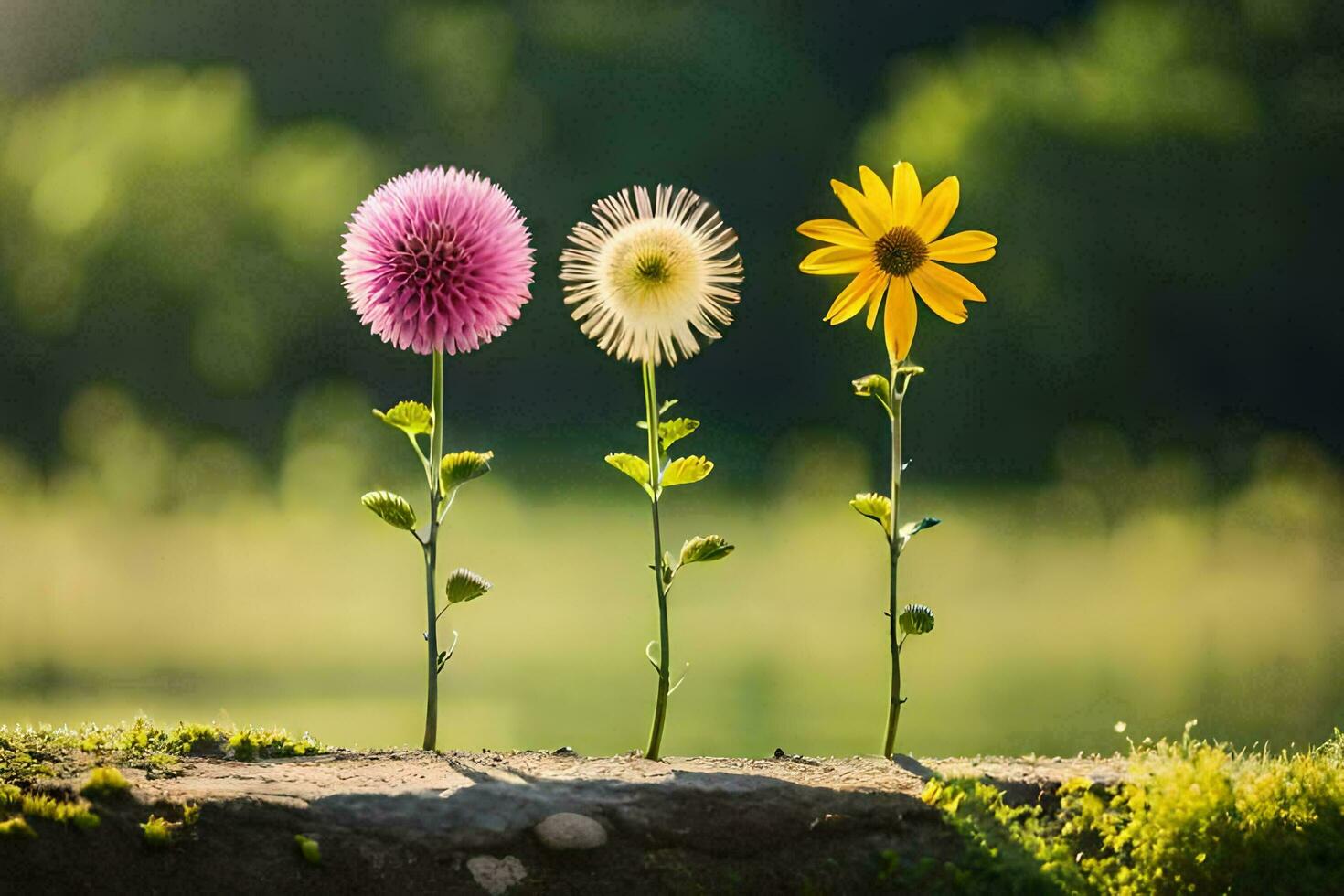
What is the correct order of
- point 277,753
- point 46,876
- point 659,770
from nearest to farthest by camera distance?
point 46,876 < point 659,770 < point 277,753

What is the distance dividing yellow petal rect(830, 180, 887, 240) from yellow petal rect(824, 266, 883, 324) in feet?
0.41

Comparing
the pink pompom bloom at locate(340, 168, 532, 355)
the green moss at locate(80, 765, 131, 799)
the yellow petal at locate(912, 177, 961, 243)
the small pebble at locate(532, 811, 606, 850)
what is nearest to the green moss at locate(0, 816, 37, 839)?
the green moss at locate(80, 765, 131, 799)

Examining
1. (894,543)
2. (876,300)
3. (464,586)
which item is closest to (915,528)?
(894,543)

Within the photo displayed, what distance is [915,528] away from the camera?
4547 millimetres

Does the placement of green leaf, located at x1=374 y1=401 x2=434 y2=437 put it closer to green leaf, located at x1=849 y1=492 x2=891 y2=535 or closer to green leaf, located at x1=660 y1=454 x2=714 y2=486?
green leaf, located at x1=660 y1=454 x2=714 y2=486

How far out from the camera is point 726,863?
4.04 m

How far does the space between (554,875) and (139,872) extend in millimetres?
1190

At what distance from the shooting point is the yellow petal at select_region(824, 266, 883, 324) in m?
4.57

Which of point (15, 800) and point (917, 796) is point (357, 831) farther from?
point (917, 796)

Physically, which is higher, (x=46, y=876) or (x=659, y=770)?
(x=659, y=770)

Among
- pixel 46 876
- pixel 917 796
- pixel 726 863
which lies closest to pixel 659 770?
pixel 726 863

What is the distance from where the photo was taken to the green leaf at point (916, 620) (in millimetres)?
4500

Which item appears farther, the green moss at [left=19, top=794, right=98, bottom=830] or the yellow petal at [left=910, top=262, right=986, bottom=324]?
the yellow petal at [left=910, top=262, right=986, bottom=324]

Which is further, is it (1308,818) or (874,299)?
(874,299)
